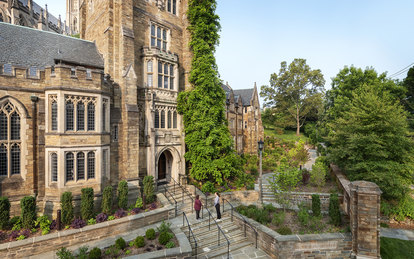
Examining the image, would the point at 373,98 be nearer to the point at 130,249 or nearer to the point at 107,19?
the point at 130,249

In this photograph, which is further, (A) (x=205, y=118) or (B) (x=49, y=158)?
(A) (x=205, y=118)

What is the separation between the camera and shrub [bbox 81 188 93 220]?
10891 mm

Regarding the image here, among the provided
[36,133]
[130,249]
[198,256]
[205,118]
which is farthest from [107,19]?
[198,256]

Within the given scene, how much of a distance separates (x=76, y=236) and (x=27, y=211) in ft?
9.15

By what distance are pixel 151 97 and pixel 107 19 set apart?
6708mm

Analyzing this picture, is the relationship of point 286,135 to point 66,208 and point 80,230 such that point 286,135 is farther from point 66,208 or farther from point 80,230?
point 66,208

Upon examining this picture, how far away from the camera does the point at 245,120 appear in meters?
34.3

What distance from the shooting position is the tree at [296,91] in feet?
140

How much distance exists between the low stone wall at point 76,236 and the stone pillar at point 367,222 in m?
10.2

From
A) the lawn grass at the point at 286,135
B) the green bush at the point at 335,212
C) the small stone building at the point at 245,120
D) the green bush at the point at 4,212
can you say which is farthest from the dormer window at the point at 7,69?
the lawn grass at the point at 286,135

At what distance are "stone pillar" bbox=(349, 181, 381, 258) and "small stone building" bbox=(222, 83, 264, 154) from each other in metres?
22.3

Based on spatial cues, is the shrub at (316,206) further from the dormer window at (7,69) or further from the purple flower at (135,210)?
the dormer window at (7,69)

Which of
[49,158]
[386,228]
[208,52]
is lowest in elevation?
[386,228]

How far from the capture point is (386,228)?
1251 cm
